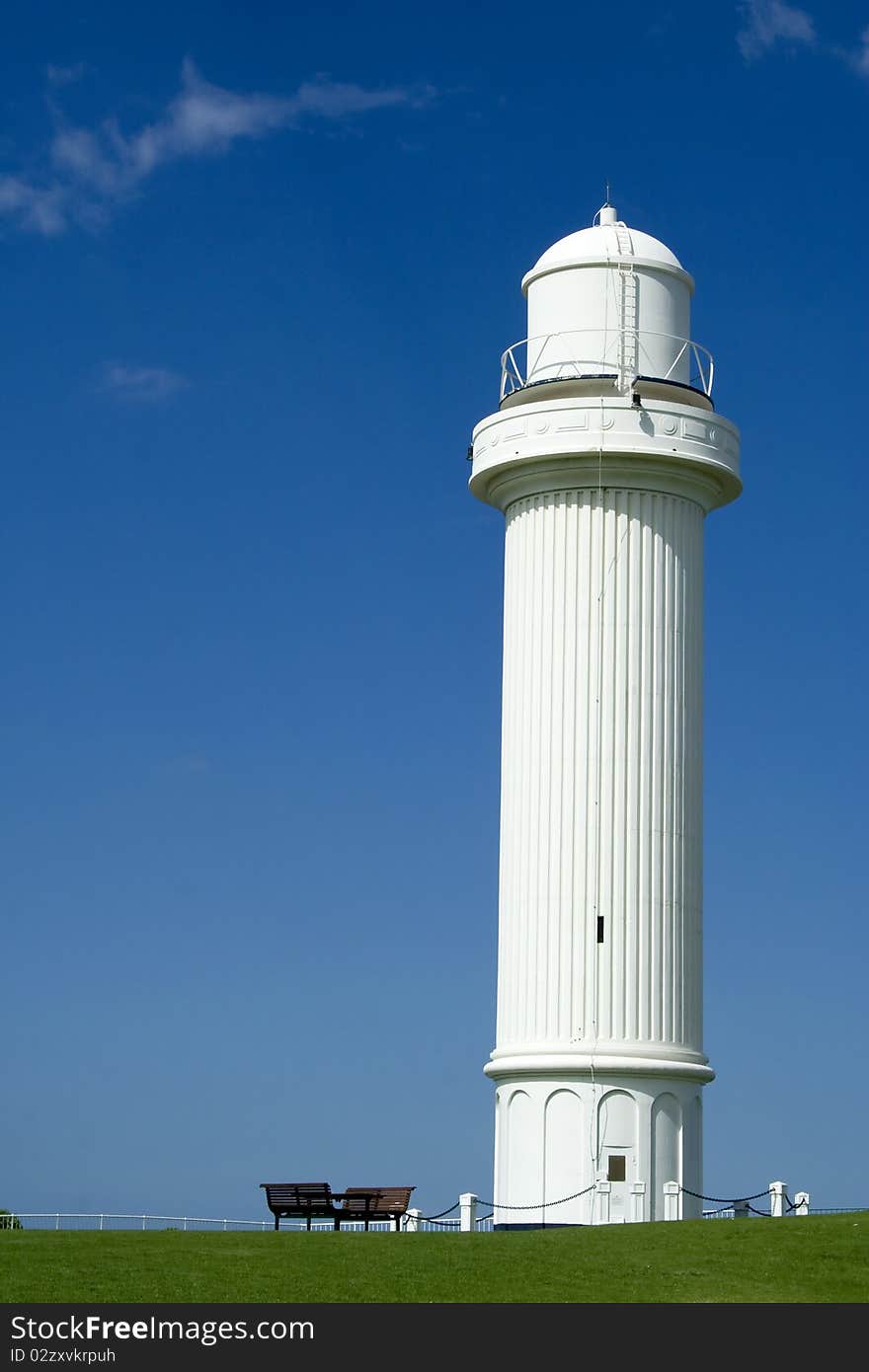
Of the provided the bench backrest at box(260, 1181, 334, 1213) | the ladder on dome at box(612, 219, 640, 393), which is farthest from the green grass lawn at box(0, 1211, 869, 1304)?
the ladder on dome at box(612, 219, 640, 393)

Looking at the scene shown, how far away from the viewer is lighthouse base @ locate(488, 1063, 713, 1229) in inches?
1560

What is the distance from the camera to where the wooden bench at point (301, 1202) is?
122ft

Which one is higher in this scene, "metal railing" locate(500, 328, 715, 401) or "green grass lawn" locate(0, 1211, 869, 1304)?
"metal railing" locate(500, 328, 715, 401)

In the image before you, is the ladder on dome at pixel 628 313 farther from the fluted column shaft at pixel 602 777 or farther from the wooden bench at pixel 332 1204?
the wooden bench at pixel 332 1204

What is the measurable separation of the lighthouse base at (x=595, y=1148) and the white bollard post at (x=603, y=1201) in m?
0.02

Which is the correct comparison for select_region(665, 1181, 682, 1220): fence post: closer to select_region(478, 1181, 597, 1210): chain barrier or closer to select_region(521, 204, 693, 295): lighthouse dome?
select_region(478, 1181, 597, 1210): chain barrier

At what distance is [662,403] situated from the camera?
42156 millimetres

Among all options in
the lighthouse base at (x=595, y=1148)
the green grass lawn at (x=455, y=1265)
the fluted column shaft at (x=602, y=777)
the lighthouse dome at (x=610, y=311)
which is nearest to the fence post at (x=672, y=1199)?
the lighthouse base at (x=595, y=1148)

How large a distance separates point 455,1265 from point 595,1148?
11317 millimetres

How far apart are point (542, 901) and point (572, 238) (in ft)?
44.8

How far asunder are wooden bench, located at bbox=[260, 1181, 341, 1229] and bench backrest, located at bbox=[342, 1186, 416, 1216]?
34 centimetres
